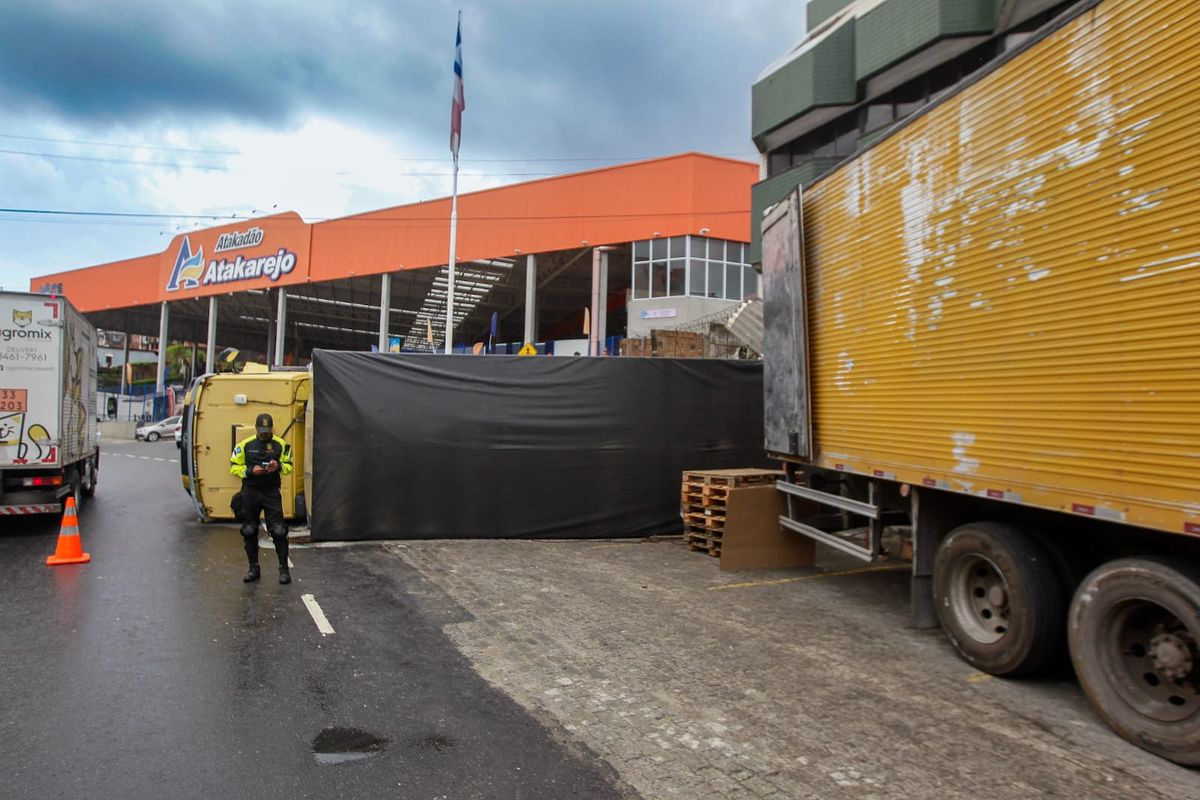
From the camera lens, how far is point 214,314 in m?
42.4

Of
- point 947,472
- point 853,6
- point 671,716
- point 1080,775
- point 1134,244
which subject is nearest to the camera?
point 1080,775

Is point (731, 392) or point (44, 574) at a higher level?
point (731, 392)

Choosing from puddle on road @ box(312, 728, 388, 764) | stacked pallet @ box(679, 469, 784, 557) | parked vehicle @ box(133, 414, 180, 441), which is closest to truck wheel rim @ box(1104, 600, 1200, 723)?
puddle on road @ box(312, 728, 388, 764)

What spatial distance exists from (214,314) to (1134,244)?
153 feet

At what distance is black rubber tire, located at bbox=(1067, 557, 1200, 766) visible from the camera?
359 centimetres

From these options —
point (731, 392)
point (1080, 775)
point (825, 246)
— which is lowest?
point (1080, 775)

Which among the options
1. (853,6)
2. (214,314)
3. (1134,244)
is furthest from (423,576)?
(214,314)

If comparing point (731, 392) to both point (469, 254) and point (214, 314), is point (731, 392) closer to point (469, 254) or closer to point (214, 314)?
Answer: point (469, 254)

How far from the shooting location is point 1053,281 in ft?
14.1

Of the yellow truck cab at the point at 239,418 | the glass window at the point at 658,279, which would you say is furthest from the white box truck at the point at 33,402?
the glass window at the point at 658,279

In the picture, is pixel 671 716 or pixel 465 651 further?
pixel 465 651

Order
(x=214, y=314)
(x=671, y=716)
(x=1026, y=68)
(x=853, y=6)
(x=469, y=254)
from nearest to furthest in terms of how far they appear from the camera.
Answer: (x=671, y=716) < (x=1026, y=68) < (x=853, y=6) < (x=469, y=254) < (x=214, y=314)

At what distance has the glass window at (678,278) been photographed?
2633 cm

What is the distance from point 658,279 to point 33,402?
20.4 m
